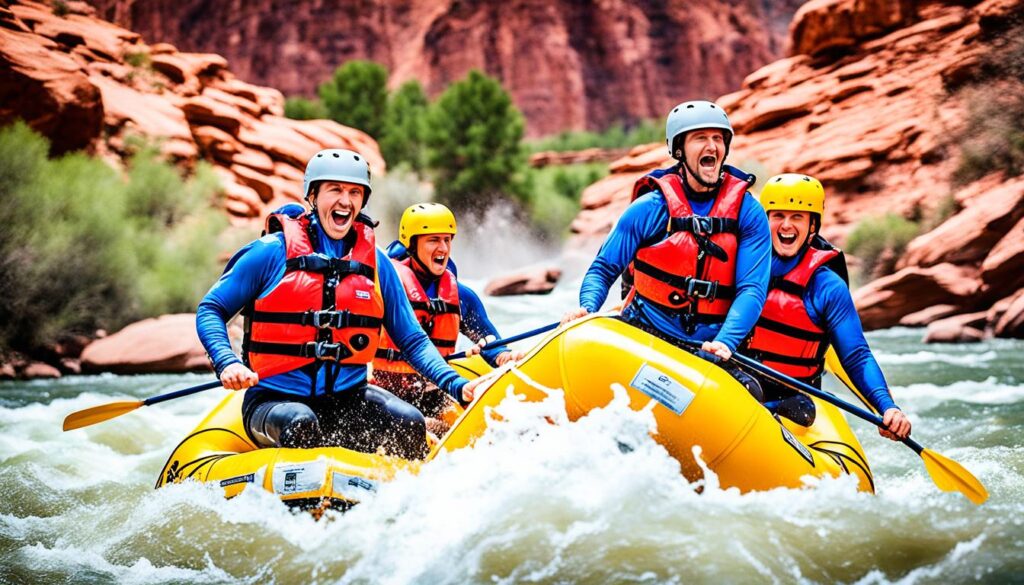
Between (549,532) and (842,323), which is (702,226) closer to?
(842,323)

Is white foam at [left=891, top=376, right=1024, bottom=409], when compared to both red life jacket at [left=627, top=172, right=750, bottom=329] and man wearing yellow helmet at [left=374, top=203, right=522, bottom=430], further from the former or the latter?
red life jacket at [left=627, top=172, right=750, bottom=329]

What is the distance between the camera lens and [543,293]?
17875 millimetres

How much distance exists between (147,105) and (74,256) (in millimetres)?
8699

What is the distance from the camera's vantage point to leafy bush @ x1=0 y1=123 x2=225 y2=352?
32.1ft

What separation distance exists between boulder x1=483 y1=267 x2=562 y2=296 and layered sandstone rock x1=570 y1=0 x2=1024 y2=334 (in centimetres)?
407

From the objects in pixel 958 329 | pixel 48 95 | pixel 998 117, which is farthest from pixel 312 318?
pixel 998 117

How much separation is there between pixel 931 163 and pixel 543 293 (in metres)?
8.23

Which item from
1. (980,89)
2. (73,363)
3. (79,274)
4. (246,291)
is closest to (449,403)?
(246,291)

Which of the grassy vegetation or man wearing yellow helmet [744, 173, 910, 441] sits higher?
the grassy vegetation

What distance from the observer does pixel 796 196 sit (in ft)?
12.6

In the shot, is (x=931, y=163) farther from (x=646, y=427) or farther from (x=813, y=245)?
(x=646, y=427)

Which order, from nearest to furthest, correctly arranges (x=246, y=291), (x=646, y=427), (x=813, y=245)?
1. (x=646, y=427)
2. (x=246, y=291)
3. (x=813, y=245)

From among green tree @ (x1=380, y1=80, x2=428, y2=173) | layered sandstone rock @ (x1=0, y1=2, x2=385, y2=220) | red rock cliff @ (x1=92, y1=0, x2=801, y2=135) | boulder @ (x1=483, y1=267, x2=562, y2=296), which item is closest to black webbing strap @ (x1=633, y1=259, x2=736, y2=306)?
layered sandstone rock @ (x1=0, y1=2, x2=385, y2=220)

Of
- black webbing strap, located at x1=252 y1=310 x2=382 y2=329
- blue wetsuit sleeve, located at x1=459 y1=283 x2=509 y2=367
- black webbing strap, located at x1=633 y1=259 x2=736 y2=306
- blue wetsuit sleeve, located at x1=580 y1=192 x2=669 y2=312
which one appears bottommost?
blue wetsuit sleeve, located at x1=459 y1=283 x2=509 y2=367
